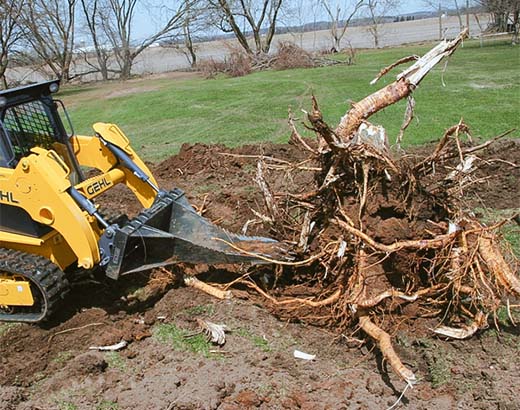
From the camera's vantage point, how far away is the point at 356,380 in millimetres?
3713

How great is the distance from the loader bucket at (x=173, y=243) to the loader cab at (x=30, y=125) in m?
1.17

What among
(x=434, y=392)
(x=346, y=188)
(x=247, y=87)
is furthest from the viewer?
(x=247, y=87)

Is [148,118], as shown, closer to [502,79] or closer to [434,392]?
[502,79]

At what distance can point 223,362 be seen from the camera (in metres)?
4.00

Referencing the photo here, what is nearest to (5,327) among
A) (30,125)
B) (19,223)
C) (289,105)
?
(19,223)

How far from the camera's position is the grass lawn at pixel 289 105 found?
37.6 feet

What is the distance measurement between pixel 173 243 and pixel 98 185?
38.2 inches

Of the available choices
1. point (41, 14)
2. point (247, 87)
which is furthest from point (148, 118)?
point (41, 14)

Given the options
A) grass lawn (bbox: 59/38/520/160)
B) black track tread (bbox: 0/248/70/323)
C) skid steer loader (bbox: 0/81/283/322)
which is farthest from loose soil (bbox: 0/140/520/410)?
grass lawn (bbox: 59/38/520/160)

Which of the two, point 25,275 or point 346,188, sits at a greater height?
point 346,188

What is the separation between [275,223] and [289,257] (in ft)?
1.71

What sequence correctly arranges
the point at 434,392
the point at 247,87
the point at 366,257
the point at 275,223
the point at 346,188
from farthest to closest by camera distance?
1. the point at 247,87
2. the point at 275,223
3. the point at 346,188
4. the point at 366,257
5. the point at 434,392

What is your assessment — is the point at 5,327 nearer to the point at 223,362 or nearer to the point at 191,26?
the point at 223,362

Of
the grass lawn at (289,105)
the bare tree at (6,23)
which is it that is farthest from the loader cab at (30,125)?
the bare tree at (6,23)
